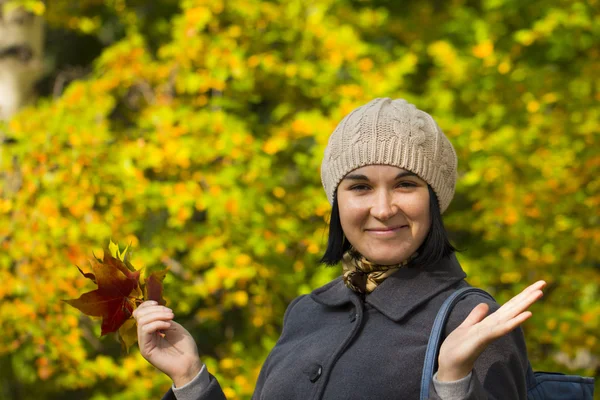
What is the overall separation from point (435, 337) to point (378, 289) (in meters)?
0.31

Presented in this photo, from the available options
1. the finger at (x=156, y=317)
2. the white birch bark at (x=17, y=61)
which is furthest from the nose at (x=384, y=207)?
the white birch bark at (x=17, y=61)

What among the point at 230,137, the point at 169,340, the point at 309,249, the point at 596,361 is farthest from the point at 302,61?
the point at 169,340

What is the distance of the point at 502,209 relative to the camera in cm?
470

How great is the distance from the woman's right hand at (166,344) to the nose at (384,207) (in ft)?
1.84

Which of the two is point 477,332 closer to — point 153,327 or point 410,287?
point 410,287

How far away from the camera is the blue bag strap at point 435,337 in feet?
5.58

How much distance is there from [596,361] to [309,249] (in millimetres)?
2144

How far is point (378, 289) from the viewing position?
204 cm

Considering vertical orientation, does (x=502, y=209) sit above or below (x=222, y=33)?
below

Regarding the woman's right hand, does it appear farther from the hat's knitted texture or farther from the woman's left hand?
the woman's left hand

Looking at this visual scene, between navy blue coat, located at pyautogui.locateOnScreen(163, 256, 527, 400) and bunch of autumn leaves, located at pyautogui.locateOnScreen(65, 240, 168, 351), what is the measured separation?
0.25 metres

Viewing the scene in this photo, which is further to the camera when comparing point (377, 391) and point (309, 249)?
point (309, 249)

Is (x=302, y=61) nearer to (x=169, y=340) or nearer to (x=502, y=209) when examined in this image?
(x=502, y=209)

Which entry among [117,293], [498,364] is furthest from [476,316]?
[117,293]
